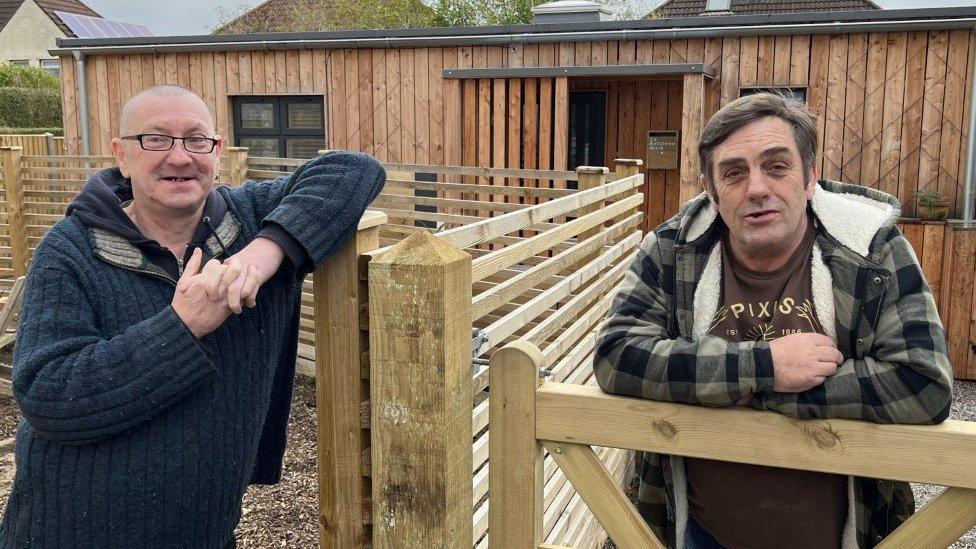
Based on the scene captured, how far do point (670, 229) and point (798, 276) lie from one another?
34cm

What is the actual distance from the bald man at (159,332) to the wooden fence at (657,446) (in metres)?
0.64

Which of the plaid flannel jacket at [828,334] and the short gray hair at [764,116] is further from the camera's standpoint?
the short gray hair at [764,116]

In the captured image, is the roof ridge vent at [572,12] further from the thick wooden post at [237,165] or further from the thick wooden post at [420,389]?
the thick wooden post at [420,389]

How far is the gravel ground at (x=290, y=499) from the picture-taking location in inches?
185

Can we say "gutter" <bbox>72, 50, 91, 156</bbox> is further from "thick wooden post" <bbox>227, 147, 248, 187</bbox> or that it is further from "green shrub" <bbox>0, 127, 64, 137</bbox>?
"green shrub" <bbox>0, 127, 64, 137</bbox>

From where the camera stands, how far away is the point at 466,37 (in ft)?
31.6

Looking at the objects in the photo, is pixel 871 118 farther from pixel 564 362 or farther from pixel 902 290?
pixel 902 290

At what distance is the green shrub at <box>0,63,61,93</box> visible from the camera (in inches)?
1049

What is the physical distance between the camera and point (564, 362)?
4.15 metres

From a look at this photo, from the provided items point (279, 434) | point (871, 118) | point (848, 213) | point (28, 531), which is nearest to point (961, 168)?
point (871, 118)

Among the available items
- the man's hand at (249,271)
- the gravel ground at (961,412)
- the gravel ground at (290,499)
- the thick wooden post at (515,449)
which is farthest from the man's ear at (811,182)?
the gravel ground at (961,412)

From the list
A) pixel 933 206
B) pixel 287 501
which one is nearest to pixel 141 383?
pixel 287 501

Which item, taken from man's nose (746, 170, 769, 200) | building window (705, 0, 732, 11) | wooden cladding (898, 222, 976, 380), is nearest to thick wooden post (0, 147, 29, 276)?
wooden cladding (898, 222, 976, 380)

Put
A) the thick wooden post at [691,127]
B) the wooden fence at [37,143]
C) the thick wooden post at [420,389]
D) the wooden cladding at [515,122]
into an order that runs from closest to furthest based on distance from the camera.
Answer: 1. the thick wooden post at [420,389]
2. the thick wooden post at [691,127]
3. the wooden cladding at [515,122]
4. the wooden fence at [37,143]
